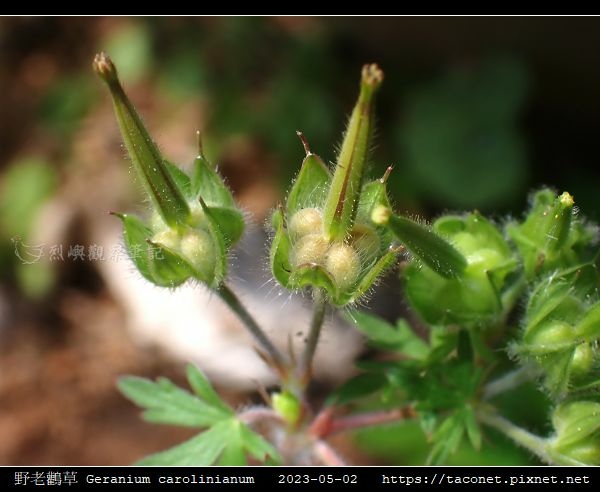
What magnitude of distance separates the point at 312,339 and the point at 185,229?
1.88ft

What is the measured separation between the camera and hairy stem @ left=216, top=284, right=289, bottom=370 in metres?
2.34

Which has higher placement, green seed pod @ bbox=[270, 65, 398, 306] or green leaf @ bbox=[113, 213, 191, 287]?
green leaf @ bbox=[113, 213, 191, 287]

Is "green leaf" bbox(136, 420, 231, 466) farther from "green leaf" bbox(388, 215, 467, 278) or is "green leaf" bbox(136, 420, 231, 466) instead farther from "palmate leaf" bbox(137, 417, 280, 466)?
"green leaf" bbox(388, 215, 467, 278)

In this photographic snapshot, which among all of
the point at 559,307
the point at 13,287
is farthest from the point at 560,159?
the point at 13,287

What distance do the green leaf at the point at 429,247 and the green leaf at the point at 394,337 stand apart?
515 mm

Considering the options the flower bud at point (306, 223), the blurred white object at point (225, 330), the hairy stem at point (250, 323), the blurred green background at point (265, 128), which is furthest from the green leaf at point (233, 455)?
the blurred green background at point (265, 128)

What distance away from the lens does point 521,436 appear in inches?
98.4

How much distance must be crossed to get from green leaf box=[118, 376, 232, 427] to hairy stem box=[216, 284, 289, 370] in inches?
10.1

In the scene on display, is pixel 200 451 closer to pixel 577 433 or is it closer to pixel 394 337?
pixel 394 337

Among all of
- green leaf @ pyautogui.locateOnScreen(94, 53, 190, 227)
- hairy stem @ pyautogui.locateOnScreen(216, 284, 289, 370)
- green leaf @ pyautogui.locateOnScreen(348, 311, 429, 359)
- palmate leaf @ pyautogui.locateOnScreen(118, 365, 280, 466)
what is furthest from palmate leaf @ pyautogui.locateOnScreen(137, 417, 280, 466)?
green leaf @ pyautogui.locateOnScreen(94, 53, 190, 227)

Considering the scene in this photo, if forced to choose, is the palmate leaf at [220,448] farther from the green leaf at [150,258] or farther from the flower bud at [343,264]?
the flower bud at [343,264]

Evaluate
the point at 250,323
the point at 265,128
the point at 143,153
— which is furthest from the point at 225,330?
the point at 143,153

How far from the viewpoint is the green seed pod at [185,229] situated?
2043 mm

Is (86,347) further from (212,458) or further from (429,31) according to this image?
(429,31)
